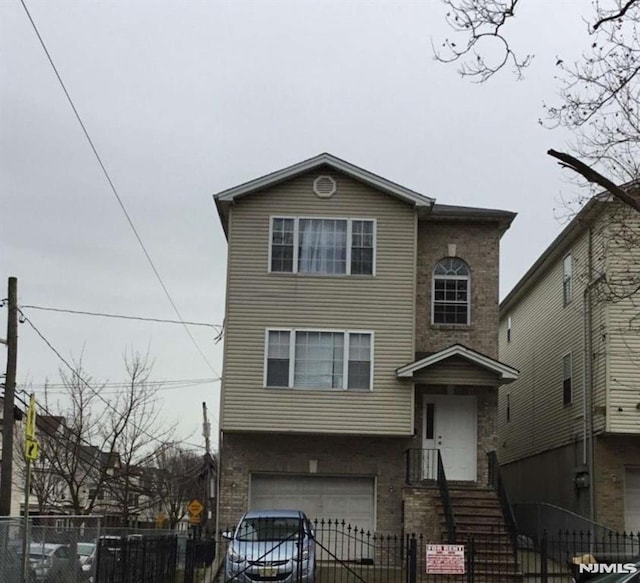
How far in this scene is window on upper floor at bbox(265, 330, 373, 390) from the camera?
1016 inches

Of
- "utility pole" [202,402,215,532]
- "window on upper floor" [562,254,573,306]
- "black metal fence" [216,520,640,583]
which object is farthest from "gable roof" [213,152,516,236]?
"utility pole" [202,402,215,532]

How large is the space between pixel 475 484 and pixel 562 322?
596 centimetres

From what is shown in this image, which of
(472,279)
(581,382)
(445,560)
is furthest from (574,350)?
(445,560)

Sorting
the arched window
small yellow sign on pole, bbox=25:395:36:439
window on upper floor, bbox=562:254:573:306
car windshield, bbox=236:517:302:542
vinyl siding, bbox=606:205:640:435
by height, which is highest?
window on upper floor, bbox=562:254:573:306

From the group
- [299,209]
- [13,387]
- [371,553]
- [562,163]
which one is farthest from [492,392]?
[562,163]

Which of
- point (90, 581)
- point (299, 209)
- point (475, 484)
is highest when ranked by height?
point (299, 209)

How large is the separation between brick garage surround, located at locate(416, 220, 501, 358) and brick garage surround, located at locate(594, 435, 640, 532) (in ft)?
Result: 11.9

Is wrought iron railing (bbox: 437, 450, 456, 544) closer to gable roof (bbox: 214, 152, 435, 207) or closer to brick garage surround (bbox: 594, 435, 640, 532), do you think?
brick garage surround (bbox: 594, 435, 640, 532)

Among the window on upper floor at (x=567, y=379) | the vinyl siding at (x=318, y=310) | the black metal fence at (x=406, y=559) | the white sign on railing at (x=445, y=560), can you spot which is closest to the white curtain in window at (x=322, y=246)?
the vinyl siding at (x=318, y=310)

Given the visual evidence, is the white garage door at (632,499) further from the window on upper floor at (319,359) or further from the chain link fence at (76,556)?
the chain link fence at (76,556)

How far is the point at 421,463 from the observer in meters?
26.2

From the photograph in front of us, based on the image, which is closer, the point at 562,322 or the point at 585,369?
the point at 585,369

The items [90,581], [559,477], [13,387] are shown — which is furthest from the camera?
[559,477]

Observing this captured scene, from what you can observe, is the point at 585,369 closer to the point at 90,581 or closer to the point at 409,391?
the point at 409,391
